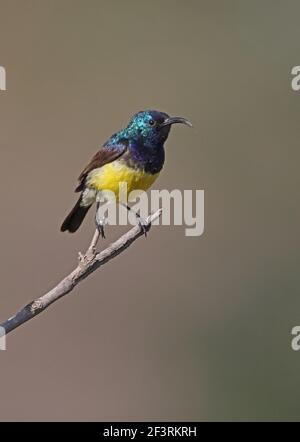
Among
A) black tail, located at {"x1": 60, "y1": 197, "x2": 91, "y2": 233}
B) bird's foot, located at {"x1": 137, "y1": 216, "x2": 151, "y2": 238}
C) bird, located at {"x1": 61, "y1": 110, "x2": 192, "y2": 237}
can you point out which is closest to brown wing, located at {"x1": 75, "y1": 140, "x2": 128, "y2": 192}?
bird, located at {"x1": 61, "y1": 110, "x2": 192, "y2": 237}

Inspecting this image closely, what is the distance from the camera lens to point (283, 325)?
558 cm

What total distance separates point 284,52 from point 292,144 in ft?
3.73

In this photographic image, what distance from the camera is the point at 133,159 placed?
138 inches

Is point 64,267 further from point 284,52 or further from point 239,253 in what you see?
point 284,52

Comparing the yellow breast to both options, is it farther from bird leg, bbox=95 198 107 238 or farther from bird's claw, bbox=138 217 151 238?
bird's claw, bbox=138 217 151 238

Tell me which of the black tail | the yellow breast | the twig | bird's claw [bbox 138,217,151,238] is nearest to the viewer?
the twig

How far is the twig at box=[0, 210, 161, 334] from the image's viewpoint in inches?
93.8

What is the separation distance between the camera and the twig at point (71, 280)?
2.38 metres

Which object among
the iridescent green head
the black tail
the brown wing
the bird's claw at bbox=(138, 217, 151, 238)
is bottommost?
the bird's claw at bbox=(138, 217, 151, 238)

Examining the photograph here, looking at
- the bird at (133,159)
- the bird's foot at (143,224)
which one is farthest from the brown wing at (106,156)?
the bird's foot at (143,224)

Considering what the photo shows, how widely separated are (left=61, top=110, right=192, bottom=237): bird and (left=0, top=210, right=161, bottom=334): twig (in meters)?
0.68

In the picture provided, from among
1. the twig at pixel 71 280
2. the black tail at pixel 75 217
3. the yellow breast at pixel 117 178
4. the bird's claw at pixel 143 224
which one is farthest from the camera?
the black tail at pixel 75 217

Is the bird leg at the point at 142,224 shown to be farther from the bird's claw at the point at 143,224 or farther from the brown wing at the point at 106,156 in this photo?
the brown wing at the point at 106,156

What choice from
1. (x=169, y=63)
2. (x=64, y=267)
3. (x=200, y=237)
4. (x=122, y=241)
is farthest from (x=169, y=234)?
(x=122, y=241)
